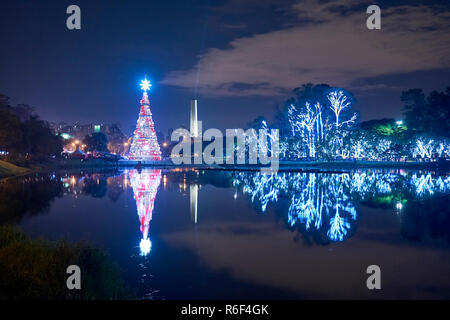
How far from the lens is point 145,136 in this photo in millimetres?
75125

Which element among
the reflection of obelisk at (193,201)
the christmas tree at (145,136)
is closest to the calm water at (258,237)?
the reflection of obelisk at (193,201)

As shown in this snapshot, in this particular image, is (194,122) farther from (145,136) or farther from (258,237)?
(258,237)

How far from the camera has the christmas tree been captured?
7381cm

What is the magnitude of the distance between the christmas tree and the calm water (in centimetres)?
4470

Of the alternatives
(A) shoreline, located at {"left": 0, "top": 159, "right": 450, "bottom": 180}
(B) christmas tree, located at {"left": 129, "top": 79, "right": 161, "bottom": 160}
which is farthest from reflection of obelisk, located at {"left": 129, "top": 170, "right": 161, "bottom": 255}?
(B) christmas tree, located at {"left": 129, "top": 79, "right": 161, "bottom": 160}

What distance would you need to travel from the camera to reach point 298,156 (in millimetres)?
85688

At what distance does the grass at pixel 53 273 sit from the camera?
8.99 metres


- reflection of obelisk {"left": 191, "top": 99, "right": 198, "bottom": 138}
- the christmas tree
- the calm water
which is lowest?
the calm water

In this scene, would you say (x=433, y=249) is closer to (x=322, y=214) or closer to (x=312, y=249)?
(x=312, y=249)

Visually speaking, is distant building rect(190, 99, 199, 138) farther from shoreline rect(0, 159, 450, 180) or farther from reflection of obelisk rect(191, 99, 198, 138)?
shoreline rect(0, 159, 450, 180)

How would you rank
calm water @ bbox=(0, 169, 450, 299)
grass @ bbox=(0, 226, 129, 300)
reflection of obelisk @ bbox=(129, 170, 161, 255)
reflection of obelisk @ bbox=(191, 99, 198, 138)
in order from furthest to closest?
1. reflection of obelisk @ bbox=(191, 99, 198, 138)
2. reflection of obelisk @ bbox=(129, 170, 161, 255)
3. calm water @ bbox=(0, 169, 450, 299)
4. grass @ bbox=(0, 226, 129, 300)

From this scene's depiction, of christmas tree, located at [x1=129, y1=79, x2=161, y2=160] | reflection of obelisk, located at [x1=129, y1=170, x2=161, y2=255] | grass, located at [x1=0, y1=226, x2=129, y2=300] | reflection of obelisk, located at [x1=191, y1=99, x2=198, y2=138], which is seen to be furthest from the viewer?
reflection of obelisk, located at [x1=191, y1=99, x2=198, y2=138]

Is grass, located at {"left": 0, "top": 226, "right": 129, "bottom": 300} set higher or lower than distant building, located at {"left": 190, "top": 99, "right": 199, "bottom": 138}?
lower

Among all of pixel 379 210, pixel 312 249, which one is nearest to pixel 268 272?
pixel 312 249
